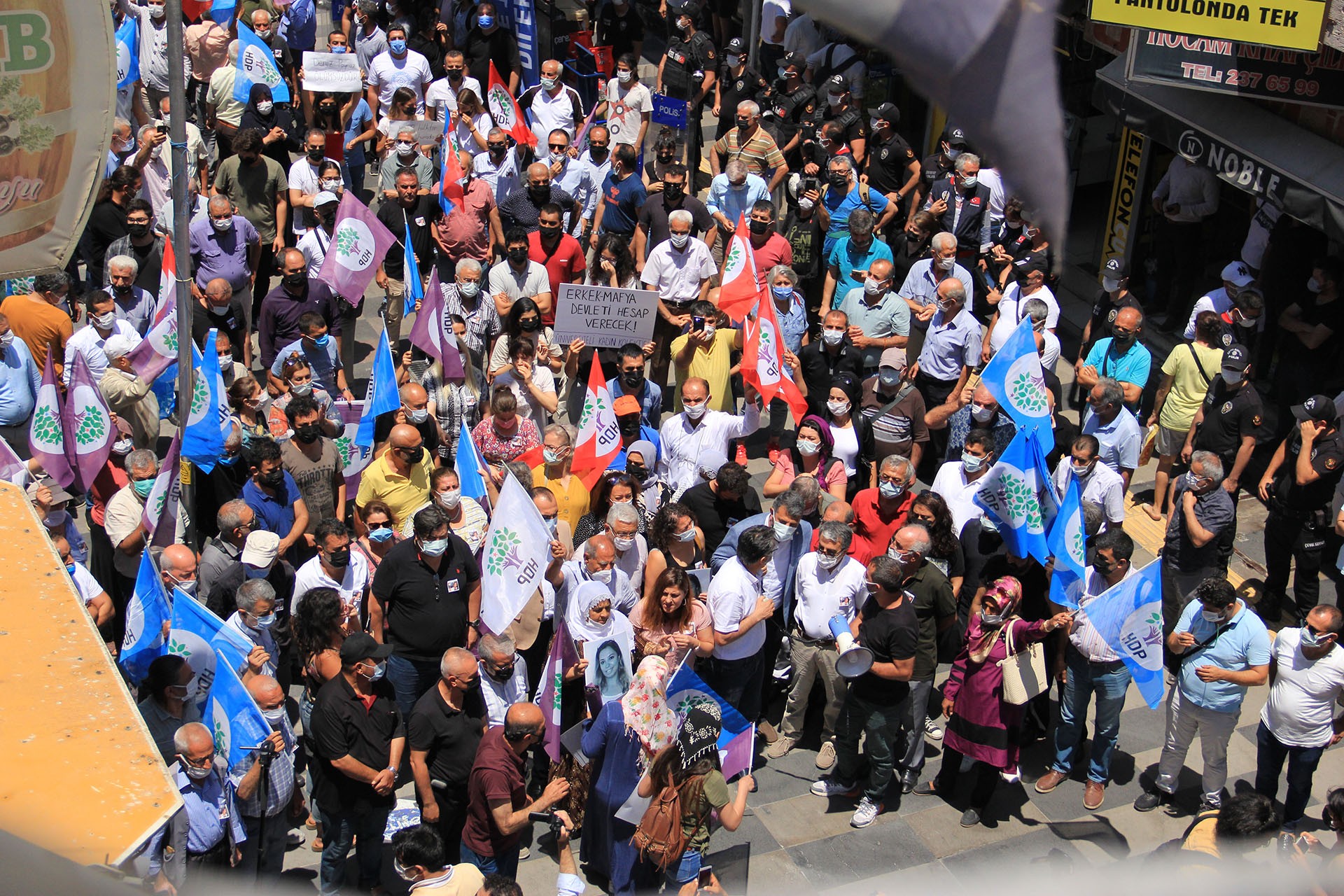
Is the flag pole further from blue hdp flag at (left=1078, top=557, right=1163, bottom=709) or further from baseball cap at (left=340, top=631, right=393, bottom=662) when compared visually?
blue hdp flag at (left=1078, top=557, right=1163, bottom=709)

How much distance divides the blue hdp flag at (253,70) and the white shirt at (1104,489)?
888 cm

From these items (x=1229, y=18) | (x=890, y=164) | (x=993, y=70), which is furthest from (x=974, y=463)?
(x=993, y=70)

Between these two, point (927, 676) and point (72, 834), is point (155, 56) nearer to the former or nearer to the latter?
point (927, 676)

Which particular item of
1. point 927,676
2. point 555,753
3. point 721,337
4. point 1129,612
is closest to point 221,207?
point 721,337

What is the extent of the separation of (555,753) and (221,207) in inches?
234

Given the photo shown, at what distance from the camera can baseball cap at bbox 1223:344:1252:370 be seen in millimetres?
9445

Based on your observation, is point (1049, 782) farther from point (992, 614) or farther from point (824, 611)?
point (824, 611)

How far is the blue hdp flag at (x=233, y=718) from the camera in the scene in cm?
653

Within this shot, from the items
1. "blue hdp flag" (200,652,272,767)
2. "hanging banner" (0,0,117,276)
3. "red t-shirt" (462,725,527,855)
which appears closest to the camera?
"hanging banner" (0,0,117,276)

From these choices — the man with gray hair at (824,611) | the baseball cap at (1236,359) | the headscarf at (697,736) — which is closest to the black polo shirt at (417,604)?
the headscarf at (697,736)

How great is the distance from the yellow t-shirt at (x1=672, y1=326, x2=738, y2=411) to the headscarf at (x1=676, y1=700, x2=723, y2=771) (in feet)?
13.0

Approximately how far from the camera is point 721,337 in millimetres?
10555

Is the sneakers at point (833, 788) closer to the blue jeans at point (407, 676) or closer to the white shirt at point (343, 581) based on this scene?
the blue jeans at point (407, 676)

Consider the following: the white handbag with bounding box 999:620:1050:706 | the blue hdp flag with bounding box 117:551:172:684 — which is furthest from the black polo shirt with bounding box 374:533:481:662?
the white handbag with bounding box 999:620:1050:706
